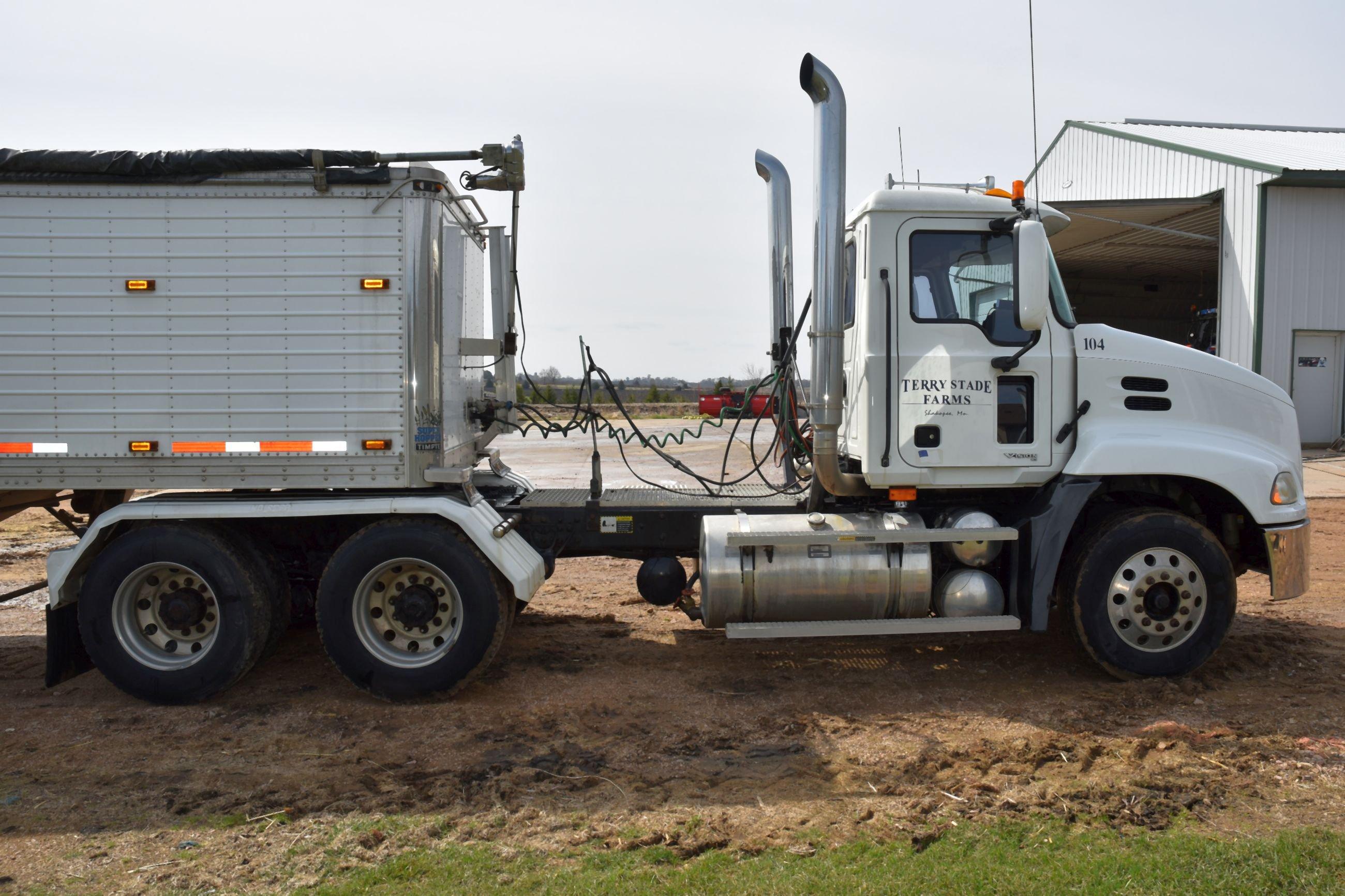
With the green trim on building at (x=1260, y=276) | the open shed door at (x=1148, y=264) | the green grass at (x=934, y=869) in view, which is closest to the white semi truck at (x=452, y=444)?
the green grass at (x=934, y=869)

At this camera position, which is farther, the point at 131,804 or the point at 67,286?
the point at 67,286

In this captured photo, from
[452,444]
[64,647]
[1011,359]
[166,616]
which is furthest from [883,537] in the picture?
[64,647]

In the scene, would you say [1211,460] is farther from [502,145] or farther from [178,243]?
[178,243]

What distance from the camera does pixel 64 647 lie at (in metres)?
5.46

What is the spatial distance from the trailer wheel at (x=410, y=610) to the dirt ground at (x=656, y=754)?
0.22 m

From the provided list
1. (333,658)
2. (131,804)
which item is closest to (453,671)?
(333,658)

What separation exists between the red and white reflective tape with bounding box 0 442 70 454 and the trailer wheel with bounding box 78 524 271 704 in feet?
2.04

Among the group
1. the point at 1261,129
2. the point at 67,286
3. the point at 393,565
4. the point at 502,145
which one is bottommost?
the point at 393,565

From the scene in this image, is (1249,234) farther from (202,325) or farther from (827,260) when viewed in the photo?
(202,325)

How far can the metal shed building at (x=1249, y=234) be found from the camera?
17.4m

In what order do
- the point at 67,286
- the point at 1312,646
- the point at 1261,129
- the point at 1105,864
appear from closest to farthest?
the point at 1105,864 → the point at 67,286 → the point at 1312,646 → the point at 1261,129

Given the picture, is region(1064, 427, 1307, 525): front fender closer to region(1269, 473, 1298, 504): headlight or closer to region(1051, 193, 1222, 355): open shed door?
region(1269, 473, 1298, 504): headlight

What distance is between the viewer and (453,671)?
5457 mm

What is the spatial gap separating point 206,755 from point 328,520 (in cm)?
153
